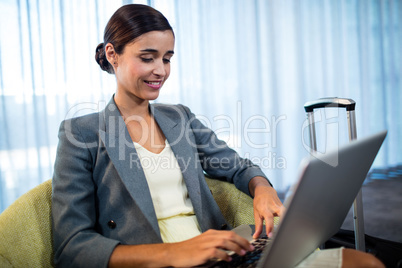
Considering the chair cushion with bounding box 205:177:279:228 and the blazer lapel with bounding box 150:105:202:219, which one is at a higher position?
the blazer lapel with bounding box 150:105:202:219

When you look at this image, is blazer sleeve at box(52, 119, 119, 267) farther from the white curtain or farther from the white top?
the white curtain

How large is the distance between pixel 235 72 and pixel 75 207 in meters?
2.74

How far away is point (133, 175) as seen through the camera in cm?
115

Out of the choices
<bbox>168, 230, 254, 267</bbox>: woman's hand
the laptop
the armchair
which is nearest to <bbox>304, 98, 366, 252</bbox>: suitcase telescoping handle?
the armchair

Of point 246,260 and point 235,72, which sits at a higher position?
point 235,72

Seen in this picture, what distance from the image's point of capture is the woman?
3.31 feet

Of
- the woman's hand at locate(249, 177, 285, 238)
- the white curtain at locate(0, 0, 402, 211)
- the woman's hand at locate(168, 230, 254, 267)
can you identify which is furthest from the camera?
the white curtain at locate(0, 0, 402, 211)

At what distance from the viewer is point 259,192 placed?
122 cm

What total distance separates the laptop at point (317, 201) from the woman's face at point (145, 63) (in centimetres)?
66

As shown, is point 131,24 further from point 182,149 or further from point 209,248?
point 209,248

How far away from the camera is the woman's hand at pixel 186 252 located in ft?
2.67

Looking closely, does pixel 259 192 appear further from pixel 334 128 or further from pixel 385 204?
pixel 334 128

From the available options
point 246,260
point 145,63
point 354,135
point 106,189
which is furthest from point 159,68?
point 354,135

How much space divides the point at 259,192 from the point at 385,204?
251cm
